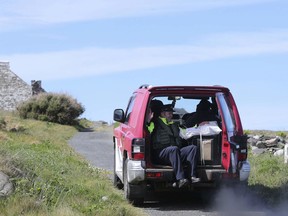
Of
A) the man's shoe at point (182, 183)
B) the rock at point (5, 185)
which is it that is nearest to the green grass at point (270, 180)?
the man's shoe at point (182, 183)

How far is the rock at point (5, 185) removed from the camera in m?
9.44

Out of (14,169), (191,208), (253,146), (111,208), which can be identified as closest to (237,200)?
(191,208)

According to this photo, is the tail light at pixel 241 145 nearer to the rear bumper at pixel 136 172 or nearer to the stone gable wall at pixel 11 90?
the rear bumper at pixel 136 172

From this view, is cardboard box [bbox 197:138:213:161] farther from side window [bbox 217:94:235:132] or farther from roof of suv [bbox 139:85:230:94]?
roof of suv [bbox 139:85:230:94]

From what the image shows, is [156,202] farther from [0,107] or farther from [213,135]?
[0,107]

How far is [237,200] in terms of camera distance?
11352 mm

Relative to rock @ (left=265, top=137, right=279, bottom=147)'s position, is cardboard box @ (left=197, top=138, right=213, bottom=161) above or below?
above

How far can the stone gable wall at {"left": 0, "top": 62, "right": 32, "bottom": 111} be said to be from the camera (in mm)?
60781

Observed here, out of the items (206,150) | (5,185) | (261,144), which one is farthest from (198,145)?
(261,144)

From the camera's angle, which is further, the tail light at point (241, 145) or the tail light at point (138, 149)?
the tail light at point (241, 145)

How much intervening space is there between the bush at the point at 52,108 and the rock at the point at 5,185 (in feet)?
124

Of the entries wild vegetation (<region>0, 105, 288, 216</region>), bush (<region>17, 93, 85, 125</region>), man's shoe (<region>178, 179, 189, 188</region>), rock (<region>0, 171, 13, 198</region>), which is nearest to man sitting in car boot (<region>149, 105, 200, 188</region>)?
man's shoe (<region>178, 179, 189, 188</region>)

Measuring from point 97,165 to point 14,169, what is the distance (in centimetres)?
839

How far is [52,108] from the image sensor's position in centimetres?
4784
